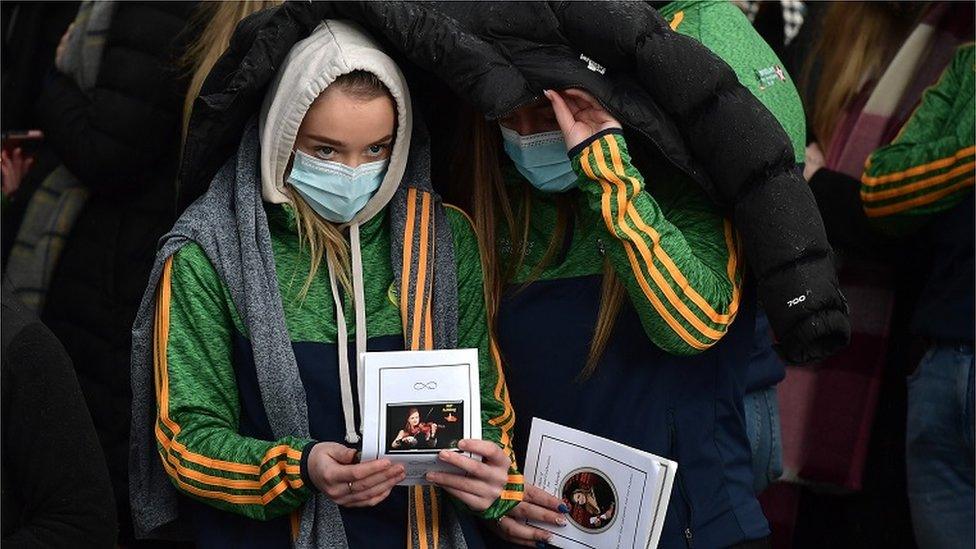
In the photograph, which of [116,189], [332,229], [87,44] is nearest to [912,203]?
[332,229]

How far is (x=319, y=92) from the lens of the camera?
2832 millimetres

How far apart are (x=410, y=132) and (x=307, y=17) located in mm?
291

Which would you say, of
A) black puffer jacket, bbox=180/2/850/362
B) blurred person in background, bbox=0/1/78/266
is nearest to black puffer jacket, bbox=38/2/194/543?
blurred person in background, bbox=0/1/78/266

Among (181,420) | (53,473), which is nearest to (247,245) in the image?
(181,420)

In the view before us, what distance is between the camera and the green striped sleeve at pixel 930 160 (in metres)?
3.55

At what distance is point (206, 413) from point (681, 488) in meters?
0.89

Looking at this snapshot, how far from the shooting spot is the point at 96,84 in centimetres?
371

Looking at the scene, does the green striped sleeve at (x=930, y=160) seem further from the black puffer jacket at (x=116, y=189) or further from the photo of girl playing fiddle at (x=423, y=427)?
the black puffer jacket at (x=116, y=189)

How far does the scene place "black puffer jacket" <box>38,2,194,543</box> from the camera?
367 cm

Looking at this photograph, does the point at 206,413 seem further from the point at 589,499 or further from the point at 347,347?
the point at 589,499

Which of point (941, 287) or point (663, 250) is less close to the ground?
point (663, 250)

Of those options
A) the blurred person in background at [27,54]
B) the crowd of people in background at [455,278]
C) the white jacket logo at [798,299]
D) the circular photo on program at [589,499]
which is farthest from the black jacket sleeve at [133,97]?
the white jacket logo at [798,299]

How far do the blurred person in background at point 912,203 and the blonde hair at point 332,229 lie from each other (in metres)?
1.40

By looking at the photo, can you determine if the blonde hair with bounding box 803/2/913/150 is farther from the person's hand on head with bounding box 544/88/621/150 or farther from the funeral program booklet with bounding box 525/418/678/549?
the funeral program booklet with bounding box 525/418/678/549
